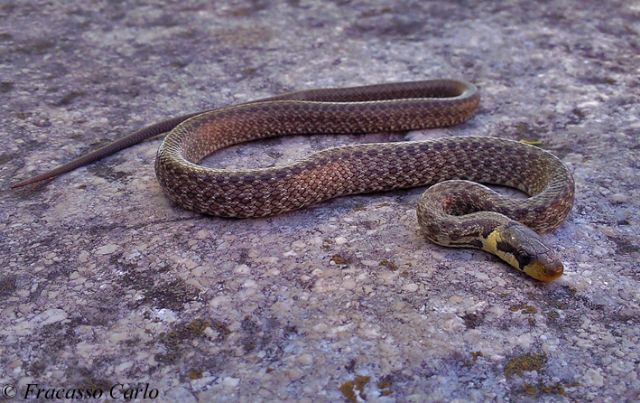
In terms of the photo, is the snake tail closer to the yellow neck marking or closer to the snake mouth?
the yellow neck marking

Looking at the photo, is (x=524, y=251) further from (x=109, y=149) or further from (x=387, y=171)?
(x=109, y=149)

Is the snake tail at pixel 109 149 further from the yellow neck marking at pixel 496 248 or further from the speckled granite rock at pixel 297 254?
the yellow neck marking at pixel 496 248

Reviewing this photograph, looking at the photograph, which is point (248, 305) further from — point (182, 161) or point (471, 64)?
point (471, 64)

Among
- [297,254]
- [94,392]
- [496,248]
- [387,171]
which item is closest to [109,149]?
[297,254]

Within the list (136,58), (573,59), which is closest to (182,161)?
(136,58)

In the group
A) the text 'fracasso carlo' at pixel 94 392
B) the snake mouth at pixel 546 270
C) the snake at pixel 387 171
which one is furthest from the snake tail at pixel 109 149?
the snake mouth at pixel 546 270
